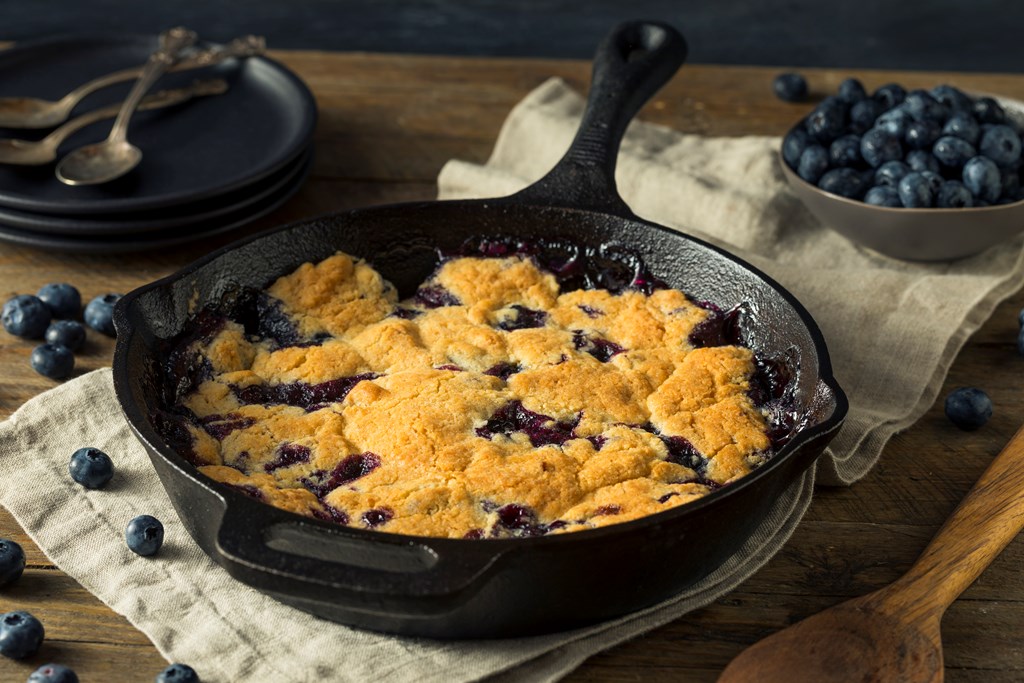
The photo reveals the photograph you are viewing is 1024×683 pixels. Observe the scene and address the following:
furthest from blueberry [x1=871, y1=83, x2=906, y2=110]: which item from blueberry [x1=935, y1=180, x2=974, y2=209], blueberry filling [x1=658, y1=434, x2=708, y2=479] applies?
blueberry filling [x1=658, y1=434, x2=708, y2=479]

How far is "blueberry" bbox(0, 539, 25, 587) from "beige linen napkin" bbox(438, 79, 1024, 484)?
1.43 meters

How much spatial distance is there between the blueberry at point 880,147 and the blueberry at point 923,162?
0.14ft

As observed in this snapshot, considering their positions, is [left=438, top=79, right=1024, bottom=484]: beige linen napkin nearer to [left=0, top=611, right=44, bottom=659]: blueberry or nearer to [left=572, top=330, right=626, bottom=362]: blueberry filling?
[left=572, top=330, right=626, bottom=362]: blueberry filling

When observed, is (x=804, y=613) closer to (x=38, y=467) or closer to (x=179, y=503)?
(x=179, y=503)

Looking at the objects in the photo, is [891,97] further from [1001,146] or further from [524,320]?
[524,320]

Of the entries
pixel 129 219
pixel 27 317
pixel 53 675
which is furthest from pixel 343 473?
pixel 129 219

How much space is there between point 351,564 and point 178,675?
1.17 ft

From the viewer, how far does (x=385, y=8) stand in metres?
6.15

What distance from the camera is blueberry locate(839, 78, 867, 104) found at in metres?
3.02

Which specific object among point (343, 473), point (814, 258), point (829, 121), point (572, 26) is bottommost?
point (572, 26)

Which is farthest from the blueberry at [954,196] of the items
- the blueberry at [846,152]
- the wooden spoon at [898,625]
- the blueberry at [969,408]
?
the wooden spoon at [898,625]

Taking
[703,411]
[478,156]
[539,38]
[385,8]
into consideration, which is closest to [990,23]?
[539,38]

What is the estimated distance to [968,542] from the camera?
195cm

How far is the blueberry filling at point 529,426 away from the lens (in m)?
2.07
